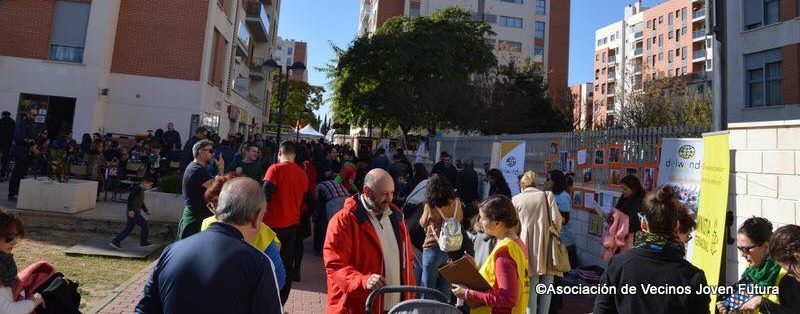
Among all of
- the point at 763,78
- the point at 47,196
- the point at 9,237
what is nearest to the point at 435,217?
the point at 9,237

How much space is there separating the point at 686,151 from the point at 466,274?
375 cm

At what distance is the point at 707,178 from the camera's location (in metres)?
5.27

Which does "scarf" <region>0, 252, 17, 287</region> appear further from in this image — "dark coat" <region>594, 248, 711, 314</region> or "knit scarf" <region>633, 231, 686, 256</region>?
"knit scarf" <region>633, 231, 686, 256</region>

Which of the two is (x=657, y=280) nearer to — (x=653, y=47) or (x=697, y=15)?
(x=697, y=15)

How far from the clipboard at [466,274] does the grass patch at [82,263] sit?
416 cm

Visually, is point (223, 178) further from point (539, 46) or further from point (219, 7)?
point (539, 46)

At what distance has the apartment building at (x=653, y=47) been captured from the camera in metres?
64.4

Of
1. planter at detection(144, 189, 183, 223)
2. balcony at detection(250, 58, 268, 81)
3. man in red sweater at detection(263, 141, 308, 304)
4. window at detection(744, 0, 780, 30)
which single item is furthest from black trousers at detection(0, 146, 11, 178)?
window at detection(744, 0, 780, 30)

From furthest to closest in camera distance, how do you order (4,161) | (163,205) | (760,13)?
(760,13) → (4,161) → (163,205)

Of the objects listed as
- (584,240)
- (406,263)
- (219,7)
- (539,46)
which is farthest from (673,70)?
(406,263)

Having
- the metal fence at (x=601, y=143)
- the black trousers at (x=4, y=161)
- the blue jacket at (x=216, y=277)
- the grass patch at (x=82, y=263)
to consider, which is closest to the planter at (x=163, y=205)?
the grass patch at (x=82, y=263)

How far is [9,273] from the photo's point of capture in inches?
106

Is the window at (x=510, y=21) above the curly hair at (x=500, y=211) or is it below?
above

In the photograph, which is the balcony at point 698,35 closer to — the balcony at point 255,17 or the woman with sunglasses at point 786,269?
the balcony at point 255,17
